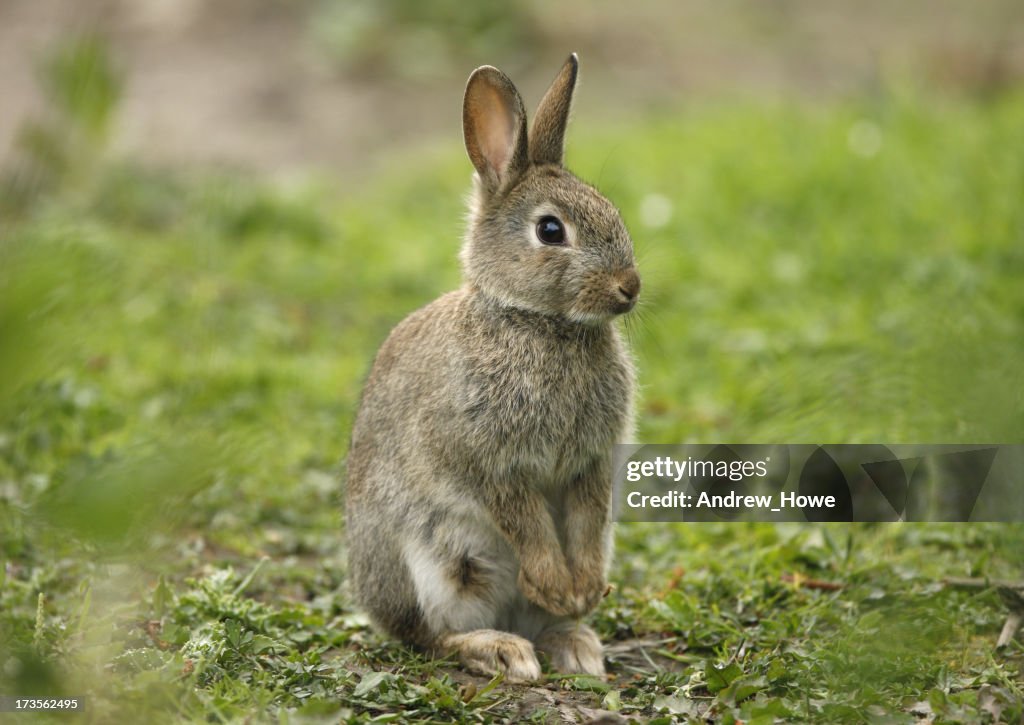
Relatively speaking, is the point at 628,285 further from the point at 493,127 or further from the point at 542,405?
the point at 493,127

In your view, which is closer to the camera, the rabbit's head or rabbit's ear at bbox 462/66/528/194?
the rabbit's head

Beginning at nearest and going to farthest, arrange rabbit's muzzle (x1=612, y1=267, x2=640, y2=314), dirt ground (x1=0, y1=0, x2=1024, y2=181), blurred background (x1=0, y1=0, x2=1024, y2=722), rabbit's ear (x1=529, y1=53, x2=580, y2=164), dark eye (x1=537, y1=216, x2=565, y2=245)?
blurred background (x1=0, y1=0, x2=1024, y2=722), rabbit's muzzle (x1=612, y1=267, x2=640, y2=314), dark eye (x1=537, y1=216, x2=565, y2=245), rabbit's ear (x1=529, y1=53, x2=580, y2=164), dirt ground (x1=0, y1=0, x2=1024, y2=181)

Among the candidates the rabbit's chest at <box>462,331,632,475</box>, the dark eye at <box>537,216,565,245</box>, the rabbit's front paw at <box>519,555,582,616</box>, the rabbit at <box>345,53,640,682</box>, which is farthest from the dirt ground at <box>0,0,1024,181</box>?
the rabbit's front paw at <box>519,555,582,616</box>

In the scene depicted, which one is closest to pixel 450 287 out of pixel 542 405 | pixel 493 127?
pixel 493 127

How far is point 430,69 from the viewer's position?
12.3 meters

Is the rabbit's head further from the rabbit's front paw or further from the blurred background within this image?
the rabbit's front paw

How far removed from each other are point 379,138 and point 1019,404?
10.0 m

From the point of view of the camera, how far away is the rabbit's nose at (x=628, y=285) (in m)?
3.54

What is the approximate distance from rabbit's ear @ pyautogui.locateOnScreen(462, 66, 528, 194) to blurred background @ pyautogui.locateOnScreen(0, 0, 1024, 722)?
24.8 inches

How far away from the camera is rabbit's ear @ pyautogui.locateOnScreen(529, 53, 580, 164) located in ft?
12.6

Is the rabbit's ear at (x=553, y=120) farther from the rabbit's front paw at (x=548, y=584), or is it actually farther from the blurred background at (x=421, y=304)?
the rabbit's front paw at (x=548, y=584)

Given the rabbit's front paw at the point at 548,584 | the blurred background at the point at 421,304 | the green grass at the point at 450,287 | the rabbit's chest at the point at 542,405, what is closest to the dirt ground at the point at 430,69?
the blurred background at the point at 421,304

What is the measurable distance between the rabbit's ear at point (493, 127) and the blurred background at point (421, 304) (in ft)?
2.07

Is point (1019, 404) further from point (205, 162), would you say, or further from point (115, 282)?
point (205, 162)
